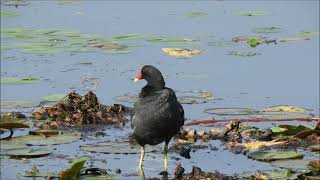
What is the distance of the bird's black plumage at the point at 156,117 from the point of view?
8.02 m

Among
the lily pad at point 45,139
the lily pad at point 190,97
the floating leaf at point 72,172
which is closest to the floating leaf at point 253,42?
the lily pad at point 190,97

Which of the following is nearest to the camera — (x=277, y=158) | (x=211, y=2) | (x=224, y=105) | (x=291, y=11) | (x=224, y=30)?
(x=277, y=158)

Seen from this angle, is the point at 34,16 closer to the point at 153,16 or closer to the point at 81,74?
the point at 153,16

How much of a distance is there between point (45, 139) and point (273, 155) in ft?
7.84

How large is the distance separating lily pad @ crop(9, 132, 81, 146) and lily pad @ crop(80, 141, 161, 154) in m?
0.22

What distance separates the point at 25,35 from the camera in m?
15.0

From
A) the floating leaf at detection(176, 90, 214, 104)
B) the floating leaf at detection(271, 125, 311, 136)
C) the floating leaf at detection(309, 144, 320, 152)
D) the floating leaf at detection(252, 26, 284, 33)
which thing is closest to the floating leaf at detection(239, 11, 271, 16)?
the floating leaf at detection(252, 26, 284, 33)

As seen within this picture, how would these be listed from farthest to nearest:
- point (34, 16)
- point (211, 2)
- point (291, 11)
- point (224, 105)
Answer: point (211, 2)
point (291, 11)
point (34, 16)
point (224, 105)

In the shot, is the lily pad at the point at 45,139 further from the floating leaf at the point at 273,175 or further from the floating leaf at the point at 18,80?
the floating leaf at the point at 18,80

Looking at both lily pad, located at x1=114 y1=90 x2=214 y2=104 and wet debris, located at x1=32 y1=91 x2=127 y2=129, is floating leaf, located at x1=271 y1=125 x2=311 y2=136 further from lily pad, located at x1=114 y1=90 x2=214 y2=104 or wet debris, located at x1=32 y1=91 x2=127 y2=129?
wet debris, located at x1=32 y1=91 x2=127 y2=129

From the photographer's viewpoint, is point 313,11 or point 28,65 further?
point 313,11

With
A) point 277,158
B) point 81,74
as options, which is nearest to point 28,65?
point 81,74

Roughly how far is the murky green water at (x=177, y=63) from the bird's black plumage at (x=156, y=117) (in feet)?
1.03

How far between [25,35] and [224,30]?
4135 mm
